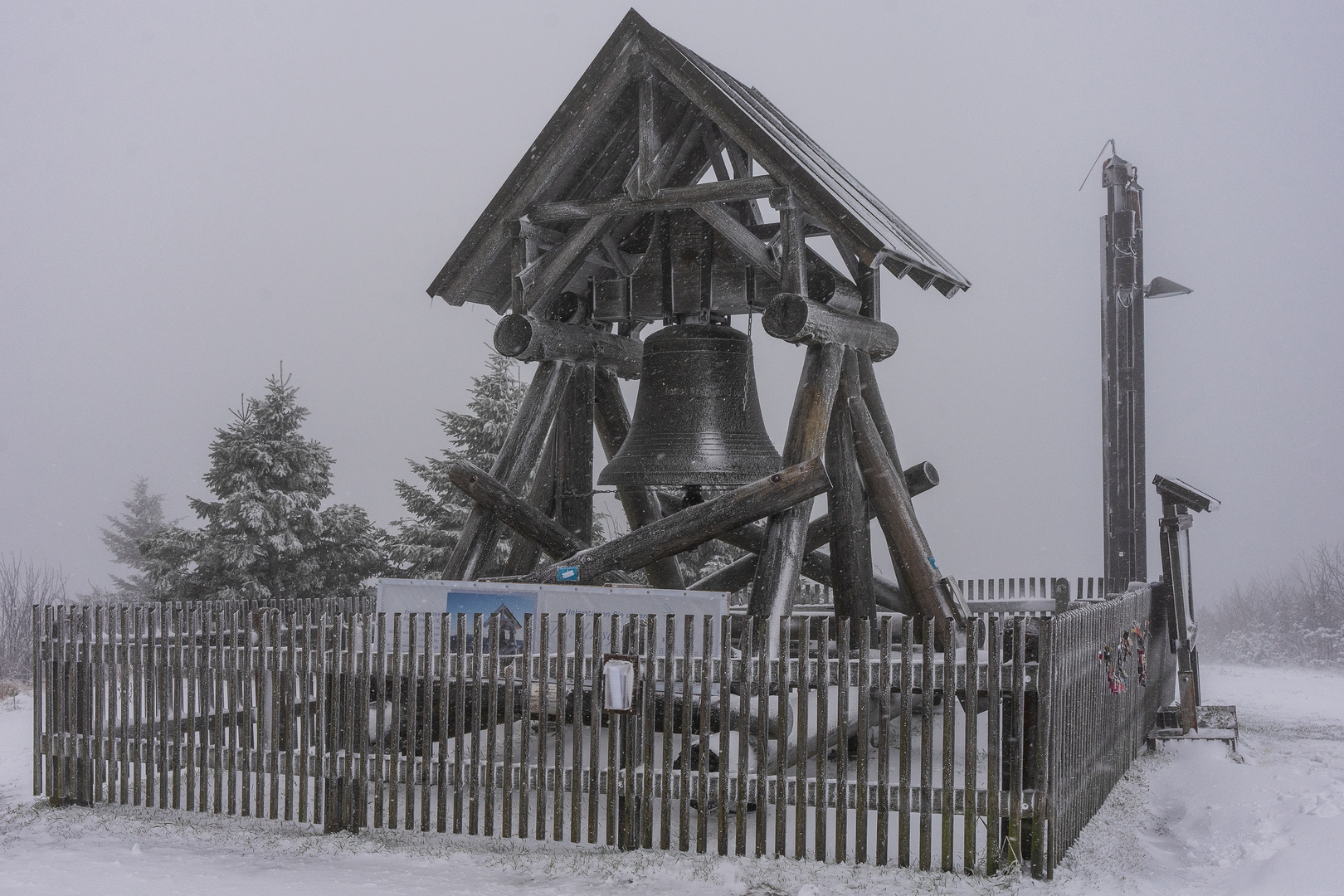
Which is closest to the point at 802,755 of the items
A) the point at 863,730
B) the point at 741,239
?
the point at 863,730

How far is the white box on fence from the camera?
25.4 feet

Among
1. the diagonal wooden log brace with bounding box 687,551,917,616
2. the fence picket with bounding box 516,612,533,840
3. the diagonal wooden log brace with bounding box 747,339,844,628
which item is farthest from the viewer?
the diagonal wooden log brace with bounding box 687,551,917,616

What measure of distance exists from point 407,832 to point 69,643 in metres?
3.17

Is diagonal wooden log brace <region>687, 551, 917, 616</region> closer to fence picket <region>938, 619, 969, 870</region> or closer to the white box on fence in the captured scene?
the white box on fence

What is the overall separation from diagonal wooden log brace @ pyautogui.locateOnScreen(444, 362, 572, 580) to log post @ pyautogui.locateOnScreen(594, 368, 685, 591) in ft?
2.83

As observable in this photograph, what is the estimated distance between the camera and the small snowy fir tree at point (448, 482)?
1814 centimetres

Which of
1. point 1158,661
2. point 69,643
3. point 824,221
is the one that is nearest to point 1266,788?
point 1158,661

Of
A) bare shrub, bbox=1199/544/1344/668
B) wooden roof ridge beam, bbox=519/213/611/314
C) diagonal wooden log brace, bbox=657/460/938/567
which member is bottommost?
bare shrub, bbox=1199/544/1344/668

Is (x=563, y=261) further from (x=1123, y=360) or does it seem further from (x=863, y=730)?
(x=1123, y=360)

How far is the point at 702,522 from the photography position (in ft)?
27.6

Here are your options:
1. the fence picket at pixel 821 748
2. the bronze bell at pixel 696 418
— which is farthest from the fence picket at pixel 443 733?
the bronze bell at pixel 696 418

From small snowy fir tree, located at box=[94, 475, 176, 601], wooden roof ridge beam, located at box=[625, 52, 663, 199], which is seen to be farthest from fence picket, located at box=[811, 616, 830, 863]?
small snowy fir tree, located at box=[94, 475, 176, 601]

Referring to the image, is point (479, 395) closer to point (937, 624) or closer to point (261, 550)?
point (261, 550)

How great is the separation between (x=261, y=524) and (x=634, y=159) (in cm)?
905
